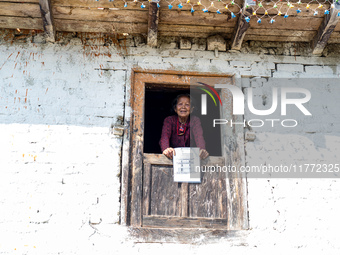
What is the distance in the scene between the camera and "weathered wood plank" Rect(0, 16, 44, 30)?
514 centimetres

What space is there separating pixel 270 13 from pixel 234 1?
0.44 m

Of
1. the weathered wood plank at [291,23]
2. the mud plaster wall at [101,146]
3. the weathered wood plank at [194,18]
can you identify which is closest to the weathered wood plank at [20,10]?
the mud plaster wall at [101,146]

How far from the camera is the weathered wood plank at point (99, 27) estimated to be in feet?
17.1

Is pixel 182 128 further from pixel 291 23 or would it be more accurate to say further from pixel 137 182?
pixel 291 23

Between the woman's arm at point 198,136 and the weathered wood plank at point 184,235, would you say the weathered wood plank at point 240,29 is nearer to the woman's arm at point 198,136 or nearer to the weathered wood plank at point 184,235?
the woman's arm at point 198,136

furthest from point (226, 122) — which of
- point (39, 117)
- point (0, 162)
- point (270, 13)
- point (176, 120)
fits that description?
point (0, 162)

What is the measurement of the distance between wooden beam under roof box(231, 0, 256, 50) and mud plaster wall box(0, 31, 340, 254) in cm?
15

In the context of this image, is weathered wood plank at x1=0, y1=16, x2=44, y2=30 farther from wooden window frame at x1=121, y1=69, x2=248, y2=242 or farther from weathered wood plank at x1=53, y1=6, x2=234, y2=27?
wooden window frame at x1=121, y1=69, x2=248, y2=242

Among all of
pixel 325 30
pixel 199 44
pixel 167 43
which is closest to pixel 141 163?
pixel 167 43

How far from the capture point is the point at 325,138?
5.16m

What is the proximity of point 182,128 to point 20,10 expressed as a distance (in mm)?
2323

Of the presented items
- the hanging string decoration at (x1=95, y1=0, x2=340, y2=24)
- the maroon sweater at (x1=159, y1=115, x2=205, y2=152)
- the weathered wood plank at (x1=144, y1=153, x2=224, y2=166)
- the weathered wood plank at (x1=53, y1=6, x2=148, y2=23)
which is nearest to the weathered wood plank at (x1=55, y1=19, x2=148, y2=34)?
the weathered wood plank at (x1=53, y1=6, x2=148, y2=23)

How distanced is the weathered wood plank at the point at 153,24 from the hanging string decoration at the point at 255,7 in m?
0.07

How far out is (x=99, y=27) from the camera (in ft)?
17.4
